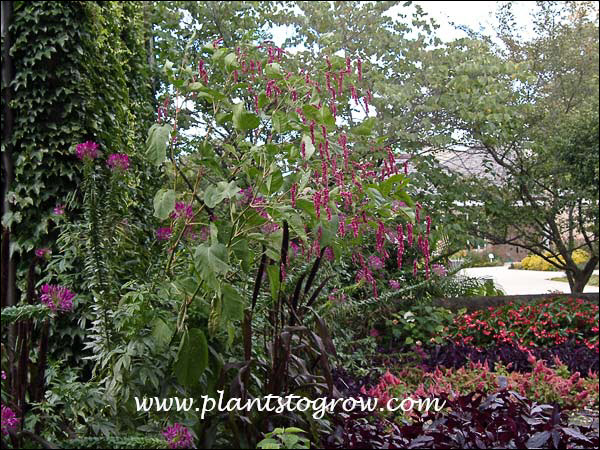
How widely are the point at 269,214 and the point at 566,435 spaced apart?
0.96 m

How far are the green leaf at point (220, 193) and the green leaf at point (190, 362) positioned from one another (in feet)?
1.14

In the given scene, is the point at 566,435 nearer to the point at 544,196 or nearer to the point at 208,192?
the point at 208,192

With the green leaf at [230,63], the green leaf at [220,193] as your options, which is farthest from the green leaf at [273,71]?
the green leaf at [220,193]

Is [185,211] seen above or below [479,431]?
above

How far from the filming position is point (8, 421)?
1298 millimetres

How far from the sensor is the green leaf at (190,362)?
1558 mm

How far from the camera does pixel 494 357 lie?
392cm

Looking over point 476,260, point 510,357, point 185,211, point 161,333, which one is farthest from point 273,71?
point 476,260

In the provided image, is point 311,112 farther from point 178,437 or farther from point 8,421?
point 8,421

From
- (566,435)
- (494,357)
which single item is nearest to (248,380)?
(566,435)

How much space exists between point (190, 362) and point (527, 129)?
18.5ft

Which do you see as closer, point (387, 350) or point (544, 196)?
point (387, 350)

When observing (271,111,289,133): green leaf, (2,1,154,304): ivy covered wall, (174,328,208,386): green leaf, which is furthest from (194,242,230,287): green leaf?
(2,1,154,304): ivy covered wall

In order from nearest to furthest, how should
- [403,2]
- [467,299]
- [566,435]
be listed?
[566,435] → [467,299] → [403,2]
